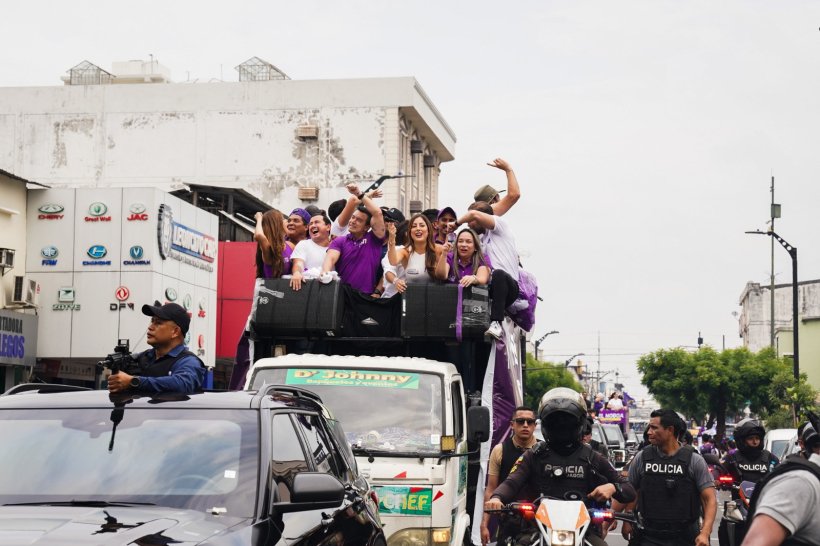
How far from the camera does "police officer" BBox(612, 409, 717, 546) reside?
382 inches

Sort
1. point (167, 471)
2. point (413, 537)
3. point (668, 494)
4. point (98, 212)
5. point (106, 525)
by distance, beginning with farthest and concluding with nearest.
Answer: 1. point (98, 212)
2. point (668, 494)
3. point (413, 537)
4. point (167, 471)
5. point (106, 525)

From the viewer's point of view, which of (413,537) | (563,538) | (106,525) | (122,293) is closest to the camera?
(106,525)

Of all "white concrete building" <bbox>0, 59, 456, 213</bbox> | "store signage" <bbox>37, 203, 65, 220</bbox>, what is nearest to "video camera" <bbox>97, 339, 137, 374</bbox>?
"store signage" <bbox>37, 203, 65, 220</bbox>

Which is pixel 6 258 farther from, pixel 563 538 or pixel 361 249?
pixel 563 538

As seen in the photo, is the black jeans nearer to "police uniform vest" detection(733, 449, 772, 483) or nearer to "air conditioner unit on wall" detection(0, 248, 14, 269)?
"police uniform vest" detection(733, 449, 772, 483)

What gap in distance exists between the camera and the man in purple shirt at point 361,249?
1282cm

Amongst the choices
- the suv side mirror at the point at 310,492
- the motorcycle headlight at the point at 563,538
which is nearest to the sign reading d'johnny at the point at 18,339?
the motorcycle headlight at the point at 563,538

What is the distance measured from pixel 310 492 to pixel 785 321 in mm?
118466

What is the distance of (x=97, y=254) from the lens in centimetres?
3781

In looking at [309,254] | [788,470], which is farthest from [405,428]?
[788,470]

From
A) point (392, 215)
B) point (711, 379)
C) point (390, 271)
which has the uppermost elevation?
point (392, 215)

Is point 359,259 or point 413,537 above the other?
point 359,259

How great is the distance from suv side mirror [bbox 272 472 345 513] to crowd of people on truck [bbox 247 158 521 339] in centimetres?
591

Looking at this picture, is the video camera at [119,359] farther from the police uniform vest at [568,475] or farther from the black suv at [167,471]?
the police uniform vest at [568,475]
